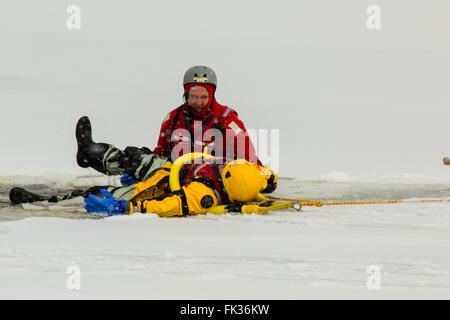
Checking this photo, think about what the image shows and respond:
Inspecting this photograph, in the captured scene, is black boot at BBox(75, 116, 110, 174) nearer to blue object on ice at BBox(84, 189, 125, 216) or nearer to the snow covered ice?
the snow covered ice

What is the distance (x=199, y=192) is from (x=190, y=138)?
91 centimetres

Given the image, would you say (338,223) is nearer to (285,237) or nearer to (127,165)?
(285,237)

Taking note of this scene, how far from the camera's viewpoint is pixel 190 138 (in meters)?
7.22

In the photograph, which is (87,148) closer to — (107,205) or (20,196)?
(20,196)

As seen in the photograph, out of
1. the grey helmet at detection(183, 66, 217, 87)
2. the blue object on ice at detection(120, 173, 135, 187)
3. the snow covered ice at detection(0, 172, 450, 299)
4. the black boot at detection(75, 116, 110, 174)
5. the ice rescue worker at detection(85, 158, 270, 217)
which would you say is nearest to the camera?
the snow covered ice at detection(0, 172, 450, 299)

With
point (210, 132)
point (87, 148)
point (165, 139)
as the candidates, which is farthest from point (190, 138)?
point (87, 148)

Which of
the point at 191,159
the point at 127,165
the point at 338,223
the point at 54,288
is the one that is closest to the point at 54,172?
the point at 127,165

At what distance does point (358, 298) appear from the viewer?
4.09 m

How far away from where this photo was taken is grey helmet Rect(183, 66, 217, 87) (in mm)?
7133

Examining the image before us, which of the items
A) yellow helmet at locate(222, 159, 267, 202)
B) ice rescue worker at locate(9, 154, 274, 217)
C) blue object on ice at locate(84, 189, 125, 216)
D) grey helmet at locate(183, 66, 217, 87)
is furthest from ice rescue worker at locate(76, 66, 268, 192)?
blue object on ice at locate(84, 189, 125, 216)

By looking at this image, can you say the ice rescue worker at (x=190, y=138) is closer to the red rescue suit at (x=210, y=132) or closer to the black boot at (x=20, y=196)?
the red rescue suit at (x=210, y=132)

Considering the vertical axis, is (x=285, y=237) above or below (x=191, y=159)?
below

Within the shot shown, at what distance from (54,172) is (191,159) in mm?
3276

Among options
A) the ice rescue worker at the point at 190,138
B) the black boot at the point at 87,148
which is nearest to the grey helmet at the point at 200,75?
the ice rescue worker at the point at 190,138
